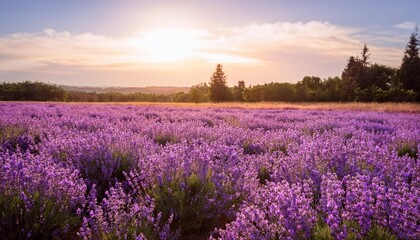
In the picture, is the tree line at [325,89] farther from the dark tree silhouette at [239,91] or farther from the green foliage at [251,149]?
the green foliage at [251,149]

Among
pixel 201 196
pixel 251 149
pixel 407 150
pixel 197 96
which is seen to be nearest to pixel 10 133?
pixel 251 149

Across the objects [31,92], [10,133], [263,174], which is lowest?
[263,174]

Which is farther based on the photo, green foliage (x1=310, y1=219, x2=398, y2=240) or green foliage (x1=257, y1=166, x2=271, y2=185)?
green foliage (x1=257, y1=166, x2=271, y2=185)

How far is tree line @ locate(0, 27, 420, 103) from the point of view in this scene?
43297 mm

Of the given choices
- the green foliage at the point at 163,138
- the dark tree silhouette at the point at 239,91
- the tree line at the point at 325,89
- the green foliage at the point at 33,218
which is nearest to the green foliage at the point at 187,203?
the green foliage at the point at 33,218

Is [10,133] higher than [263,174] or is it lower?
higher

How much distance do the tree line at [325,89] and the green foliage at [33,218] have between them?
4148cm

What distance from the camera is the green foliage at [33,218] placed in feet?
7.91

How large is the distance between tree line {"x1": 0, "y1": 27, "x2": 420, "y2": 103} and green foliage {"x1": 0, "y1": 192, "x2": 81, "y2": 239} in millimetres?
41485

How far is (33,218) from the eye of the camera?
8.20 feet

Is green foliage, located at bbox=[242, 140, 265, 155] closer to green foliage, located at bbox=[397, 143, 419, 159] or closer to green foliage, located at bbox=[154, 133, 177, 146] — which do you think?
green foliage, located at bbox=[154, 133, 177, 146]

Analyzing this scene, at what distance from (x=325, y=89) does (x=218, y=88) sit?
1534 cm

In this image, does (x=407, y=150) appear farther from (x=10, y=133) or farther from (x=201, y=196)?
(x=10, y=133)

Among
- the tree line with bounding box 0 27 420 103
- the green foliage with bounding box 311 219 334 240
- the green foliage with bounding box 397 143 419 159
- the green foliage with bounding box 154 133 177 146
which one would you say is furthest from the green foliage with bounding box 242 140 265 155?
the tree line with bounding box 0 27 420 103
